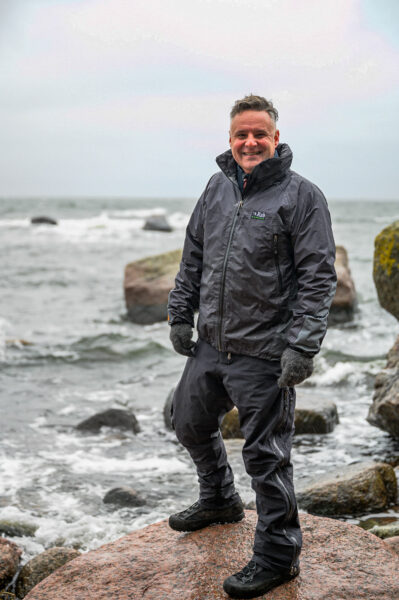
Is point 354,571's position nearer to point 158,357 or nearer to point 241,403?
point 241,403

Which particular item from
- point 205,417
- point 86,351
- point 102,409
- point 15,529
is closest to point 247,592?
point 205,417

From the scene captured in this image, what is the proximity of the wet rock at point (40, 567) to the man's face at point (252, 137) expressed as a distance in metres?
2.75

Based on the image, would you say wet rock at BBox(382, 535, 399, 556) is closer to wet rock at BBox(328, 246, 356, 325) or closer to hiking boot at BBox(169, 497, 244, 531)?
hiking boot at BBox(169, 497, 244, 531)

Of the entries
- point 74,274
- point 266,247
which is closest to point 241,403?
point 266,247

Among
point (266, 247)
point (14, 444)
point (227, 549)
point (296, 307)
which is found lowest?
point (14, 444)

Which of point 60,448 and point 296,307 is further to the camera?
point 60,448

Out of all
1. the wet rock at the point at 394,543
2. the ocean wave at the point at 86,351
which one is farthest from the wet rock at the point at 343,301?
the wet rock at the point at 394,543

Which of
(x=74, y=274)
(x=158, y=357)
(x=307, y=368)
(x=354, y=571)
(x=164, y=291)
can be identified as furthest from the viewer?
(x=74, y=274)

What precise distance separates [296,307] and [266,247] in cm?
32

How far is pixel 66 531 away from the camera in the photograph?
5066 millimetres

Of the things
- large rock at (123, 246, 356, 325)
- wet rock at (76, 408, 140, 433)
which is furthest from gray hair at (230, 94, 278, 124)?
large rock at (123, 246, 356, 325)

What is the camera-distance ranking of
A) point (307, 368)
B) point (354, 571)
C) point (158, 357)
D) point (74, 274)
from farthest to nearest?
1. point (74, 274)
2. point (158, 357)
3. point (354, 571)
4. point (307, 368)

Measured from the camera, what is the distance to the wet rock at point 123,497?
18.0ft

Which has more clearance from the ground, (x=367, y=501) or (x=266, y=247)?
(x=266, y=247)
